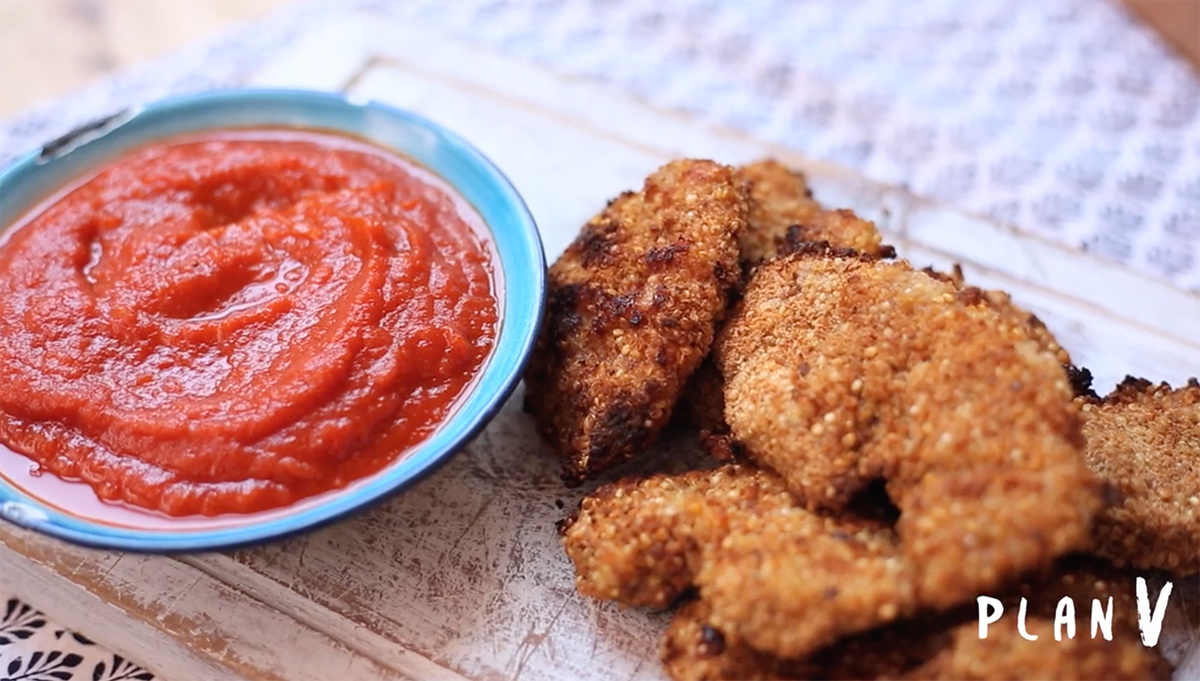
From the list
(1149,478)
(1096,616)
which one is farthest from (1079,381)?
(1096,616)

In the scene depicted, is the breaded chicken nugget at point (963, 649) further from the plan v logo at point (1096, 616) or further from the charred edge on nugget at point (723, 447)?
the charred edge on nugget at point (723, 447)

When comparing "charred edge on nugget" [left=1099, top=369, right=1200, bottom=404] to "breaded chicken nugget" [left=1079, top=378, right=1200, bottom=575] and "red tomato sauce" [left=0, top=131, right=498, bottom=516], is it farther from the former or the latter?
"red tomato sauce" [left=0, top=131, right=498, bottom=516]

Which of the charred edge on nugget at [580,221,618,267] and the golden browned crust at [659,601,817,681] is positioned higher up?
the charred edge on nugget at [580,221,618,267]

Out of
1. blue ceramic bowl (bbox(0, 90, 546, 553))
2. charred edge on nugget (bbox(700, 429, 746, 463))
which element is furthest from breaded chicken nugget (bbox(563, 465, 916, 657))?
blue ceramic bowl (bbox(0, 90, 546, 553))

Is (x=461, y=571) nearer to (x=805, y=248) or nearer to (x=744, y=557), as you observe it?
(x=744, y=557)

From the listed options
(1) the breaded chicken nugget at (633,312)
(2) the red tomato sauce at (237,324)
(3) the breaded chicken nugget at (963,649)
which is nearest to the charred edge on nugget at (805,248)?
(1) the breaded chicken nugget at (633,312)

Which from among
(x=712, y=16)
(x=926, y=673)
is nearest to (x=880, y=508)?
(x=926, y=673)
